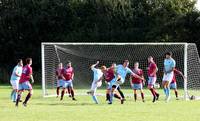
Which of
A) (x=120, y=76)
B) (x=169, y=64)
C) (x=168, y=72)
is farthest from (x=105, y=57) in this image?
(x=120, y=76)

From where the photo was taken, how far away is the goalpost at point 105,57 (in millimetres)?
35469

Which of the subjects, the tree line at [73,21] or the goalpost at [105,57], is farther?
the tree line at [73,21]

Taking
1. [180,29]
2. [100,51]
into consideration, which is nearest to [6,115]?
[100,51]

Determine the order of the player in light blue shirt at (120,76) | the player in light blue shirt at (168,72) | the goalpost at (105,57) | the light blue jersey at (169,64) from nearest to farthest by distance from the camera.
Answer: the player in light blue shirt at (120,76) → the player in light blue shirt at (168,72) → the light blue jersey at (169,64) → the goalpost at (105,57)

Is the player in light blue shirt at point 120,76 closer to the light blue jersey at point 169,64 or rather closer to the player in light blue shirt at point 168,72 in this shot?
the player in light blue shirt at point 168,72

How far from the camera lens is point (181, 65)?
43.9 meters

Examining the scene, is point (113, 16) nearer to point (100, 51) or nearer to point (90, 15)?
point (90, 15)

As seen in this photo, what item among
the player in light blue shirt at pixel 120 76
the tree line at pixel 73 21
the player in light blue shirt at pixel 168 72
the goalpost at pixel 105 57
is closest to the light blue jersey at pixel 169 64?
the player in light blue shirt at pixel 168 72

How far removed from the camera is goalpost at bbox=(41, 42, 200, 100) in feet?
116

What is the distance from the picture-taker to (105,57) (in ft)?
144

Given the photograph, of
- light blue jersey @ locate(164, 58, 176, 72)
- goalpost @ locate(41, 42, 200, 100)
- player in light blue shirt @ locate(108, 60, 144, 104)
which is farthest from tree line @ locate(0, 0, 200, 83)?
player in light blue shirt @ locate(108, 60, 144, 104)

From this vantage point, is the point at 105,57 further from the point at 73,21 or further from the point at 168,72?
the point at 73,21

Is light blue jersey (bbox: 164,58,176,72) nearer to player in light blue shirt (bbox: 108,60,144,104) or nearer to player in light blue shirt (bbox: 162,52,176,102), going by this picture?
player in light blue shirt (bbox: 162,52,176,102)

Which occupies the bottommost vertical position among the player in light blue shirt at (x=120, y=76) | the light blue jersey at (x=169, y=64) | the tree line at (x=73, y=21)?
the player in light blue shirt at (x=120, y=76)
